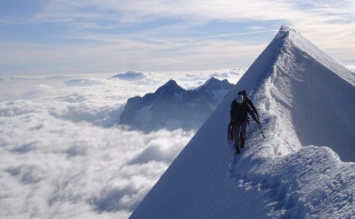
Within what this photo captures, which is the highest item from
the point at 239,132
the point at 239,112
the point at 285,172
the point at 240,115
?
the point at 239,112

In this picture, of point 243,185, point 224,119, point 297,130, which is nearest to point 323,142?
point 297,130

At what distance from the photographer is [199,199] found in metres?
18.4

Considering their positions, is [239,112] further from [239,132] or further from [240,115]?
[239,132]

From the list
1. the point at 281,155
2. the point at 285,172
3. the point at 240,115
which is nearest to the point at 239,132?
the point at 240,115

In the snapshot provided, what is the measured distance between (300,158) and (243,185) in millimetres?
2779

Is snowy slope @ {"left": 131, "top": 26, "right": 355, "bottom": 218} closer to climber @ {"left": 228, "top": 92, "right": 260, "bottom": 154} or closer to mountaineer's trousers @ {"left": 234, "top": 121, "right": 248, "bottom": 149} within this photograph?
mountaineer's trousers @ {"left": 234, "top": 121, "right": 248, "bottom": 149}

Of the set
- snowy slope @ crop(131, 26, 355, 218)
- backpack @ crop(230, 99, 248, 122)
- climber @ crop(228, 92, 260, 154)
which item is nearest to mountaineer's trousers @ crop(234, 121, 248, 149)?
climber @ crop(228, 92, 260, 154)

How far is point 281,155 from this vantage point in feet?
55.1

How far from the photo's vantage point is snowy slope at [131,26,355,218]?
39.2 ft

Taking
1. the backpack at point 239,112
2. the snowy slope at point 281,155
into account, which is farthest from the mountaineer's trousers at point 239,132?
the snowy slope at point 281,155

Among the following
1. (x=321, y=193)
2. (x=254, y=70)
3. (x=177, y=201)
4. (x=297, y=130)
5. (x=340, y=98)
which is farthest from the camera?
(x=254, y=70)

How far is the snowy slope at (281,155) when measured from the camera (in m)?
11.9

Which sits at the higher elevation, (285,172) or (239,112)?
(239,112)

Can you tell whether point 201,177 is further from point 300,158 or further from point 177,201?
point 300,158
